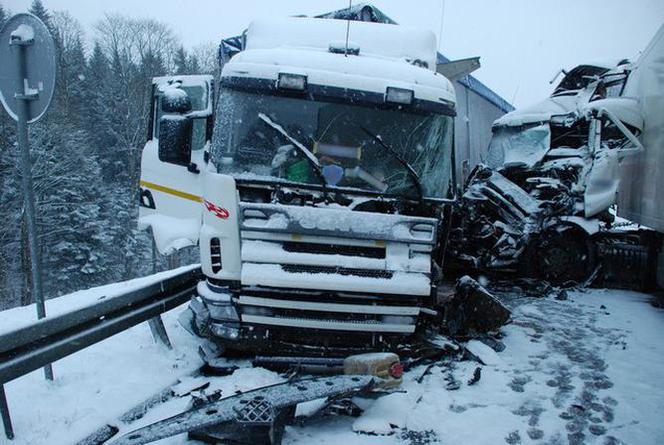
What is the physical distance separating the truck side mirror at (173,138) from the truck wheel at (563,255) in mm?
6387

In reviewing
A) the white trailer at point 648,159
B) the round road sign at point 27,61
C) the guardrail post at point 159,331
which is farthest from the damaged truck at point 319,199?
the white trailer at point 648,159

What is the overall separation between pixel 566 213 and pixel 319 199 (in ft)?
19.3

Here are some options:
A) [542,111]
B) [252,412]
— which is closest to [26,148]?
[252,412]

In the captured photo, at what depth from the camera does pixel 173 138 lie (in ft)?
15.0

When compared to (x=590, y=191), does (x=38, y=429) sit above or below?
below

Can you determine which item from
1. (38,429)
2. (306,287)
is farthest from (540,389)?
(38,429)

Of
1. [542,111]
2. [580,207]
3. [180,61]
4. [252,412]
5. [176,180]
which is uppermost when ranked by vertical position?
[180,61]

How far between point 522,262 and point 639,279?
2.01 m

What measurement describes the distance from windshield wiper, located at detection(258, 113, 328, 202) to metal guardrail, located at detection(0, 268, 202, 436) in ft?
6.36

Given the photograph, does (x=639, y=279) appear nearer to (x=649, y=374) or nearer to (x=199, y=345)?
(x=649, y=374)

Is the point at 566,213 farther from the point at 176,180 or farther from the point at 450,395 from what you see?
the point at 176,180

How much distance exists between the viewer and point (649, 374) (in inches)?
185

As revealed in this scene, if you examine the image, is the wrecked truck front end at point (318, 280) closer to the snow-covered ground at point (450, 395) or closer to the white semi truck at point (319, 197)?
the white semi truck at point (319, 197)

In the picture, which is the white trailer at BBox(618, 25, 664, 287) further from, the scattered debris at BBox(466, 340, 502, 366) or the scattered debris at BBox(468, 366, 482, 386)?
the scattered debris at BBox(468, 366, 482, 386)
